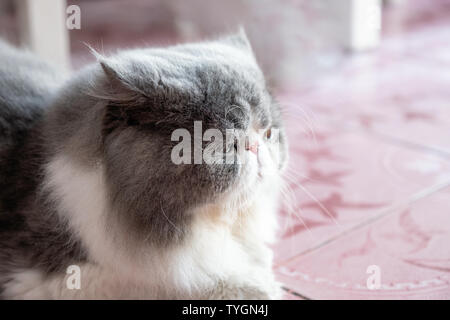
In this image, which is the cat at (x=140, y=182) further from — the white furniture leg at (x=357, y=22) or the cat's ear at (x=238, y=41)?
the white furniture leg at (x=357, y=22)

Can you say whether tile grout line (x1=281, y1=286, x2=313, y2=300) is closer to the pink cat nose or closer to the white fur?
the white fur

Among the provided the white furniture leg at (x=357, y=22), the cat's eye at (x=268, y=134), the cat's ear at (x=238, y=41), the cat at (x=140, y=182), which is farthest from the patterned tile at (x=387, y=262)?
the white furniture leg at (x=357, y=22)

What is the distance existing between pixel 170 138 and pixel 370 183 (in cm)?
81

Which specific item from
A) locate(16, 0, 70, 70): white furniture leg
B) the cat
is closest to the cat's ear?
the cat

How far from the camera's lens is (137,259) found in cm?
98

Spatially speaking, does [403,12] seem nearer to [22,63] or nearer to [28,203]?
[22,63]

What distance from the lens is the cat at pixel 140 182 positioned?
922mm

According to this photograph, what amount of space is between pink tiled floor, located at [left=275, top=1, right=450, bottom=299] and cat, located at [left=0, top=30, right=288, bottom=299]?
7.6 inches

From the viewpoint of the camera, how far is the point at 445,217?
1.39 metres

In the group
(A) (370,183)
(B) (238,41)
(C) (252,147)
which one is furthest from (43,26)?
(C) (252,147)

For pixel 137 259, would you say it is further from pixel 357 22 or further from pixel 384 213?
pixel 357 22

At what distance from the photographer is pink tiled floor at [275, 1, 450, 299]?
3.97 feet
